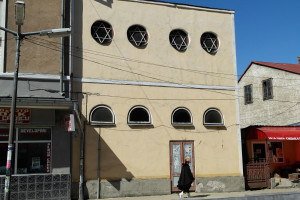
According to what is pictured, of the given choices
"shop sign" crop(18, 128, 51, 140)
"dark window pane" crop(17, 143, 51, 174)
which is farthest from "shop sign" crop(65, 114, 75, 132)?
"dark window pane" crop(17, 143, 51, 174)

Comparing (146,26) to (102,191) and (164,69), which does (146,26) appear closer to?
(164,69)

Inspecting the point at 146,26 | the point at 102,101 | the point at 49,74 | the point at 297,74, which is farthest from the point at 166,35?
the point at 297,74

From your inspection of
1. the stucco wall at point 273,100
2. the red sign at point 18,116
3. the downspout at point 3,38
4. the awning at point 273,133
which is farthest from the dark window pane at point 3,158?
the stucco wall at point 273,100

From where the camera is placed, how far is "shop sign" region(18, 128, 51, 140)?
503 inches

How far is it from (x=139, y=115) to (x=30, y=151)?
4671 mm

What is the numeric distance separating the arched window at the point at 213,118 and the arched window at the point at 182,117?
0.76 meters

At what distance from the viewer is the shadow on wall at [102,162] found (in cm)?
1395

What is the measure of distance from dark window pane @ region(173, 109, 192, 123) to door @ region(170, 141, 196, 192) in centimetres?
96

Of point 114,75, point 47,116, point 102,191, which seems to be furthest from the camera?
point 114,75

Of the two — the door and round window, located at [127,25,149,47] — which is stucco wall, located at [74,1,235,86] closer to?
round window, located at [127,25,149,47]

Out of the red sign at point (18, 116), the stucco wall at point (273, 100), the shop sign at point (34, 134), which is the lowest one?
the shop sign at point (34, 134)

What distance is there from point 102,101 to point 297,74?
51.2ft

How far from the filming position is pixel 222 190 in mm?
15820

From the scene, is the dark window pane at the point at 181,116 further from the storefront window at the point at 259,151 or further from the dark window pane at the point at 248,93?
the dark window pane at the point at 248,93
